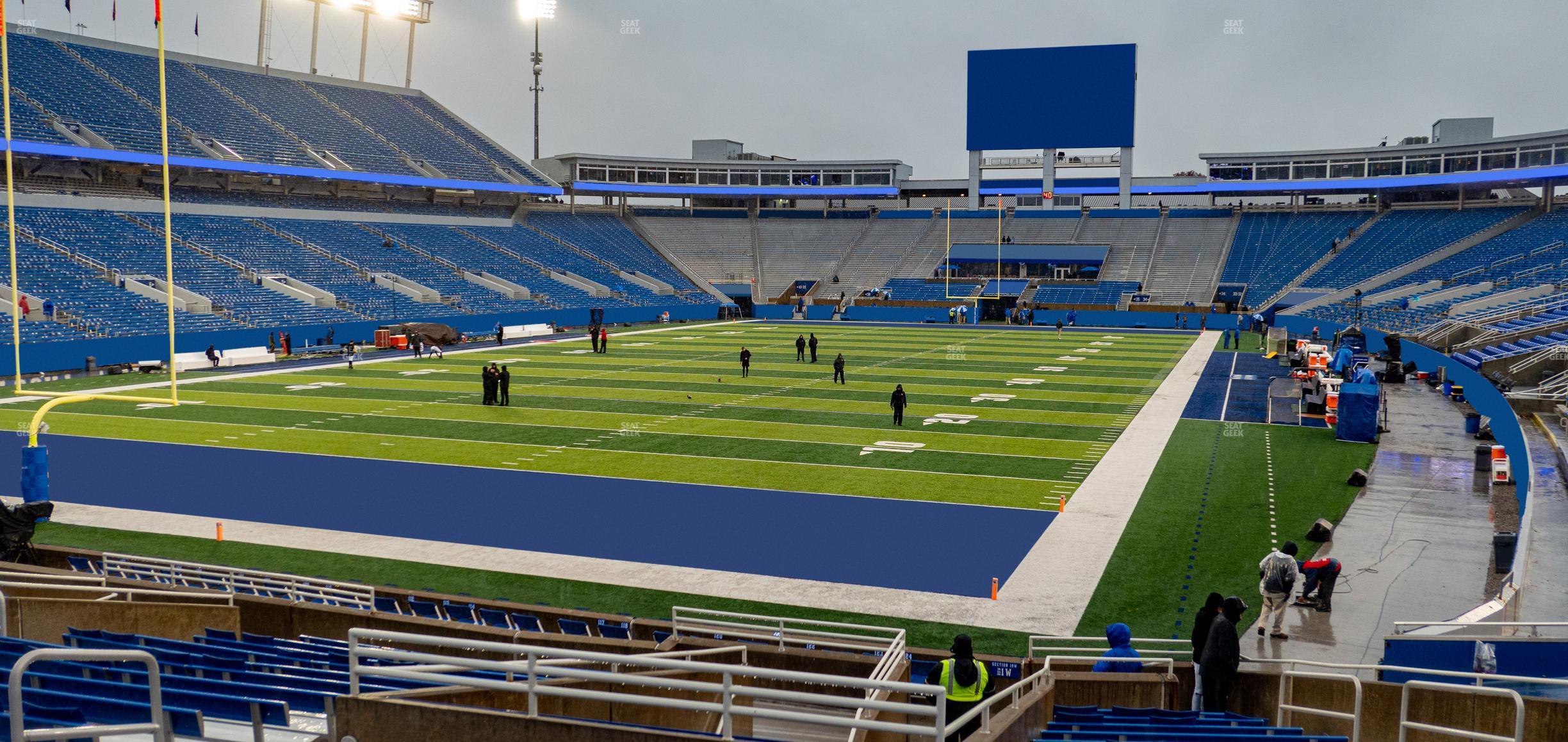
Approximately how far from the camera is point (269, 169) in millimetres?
52719

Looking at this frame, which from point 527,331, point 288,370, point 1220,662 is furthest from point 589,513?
point 527,331

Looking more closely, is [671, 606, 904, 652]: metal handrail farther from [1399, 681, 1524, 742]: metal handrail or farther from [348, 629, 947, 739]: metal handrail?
[348, 629, 947, 739]: metal handrail

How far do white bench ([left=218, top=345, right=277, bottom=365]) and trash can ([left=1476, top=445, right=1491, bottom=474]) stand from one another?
120 ft

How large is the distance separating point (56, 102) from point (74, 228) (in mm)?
8140

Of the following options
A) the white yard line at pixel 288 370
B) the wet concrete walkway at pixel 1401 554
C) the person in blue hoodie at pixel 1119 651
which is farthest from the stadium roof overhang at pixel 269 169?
the wet concrete walkway at pixel 1401 554

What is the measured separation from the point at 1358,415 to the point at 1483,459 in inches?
134

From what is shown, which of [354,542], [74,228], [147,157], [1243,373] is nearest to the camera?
[354,542]

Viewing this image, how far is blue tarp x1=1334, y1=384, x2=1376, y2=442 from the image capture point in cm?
2244

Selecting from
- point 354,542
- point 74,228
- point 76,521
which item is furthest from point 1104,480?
point 74,228

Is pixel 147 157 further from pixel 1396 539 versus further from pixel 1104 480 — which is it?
pixel 1396 539

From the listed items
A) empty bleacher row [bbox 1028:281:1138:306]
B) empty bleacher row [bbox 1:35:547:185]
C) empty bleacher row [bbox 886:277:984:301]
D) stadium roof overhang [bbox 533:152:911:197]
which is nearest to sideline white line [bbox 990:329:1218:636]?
empty bleacher row [bbox 1028:281:1138:306]

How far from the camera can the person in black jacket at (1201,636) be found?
847cm

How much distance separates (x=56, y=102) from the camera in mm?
47844

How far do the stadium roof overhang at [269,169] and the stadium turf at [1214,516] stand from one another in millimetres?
37192
